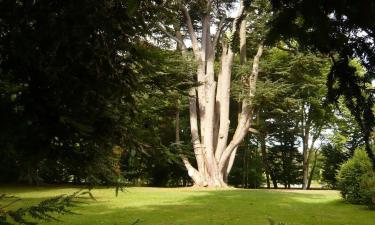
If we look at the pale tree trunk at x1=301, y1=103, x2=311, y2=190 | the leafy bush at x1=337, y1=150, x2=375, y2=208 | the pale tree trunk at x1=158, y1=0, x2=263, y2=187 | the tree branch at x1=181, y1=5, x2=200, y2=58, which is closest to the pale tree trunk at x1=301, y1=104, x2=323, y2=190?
the pale tree trunk at x1=301, y1=103, x2=311, y2=190

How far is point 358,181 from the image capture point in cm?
1504

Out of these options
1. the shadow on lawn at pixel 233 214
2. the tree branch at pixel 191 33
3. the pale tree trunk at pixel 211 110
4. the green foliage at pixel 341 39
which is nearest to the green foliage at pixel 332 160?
the pale tree trunk at pixel 211 110

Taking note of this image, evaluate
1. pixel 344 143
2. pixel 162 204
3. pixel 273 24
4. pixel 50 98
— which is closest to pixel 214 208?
pixel 162 204

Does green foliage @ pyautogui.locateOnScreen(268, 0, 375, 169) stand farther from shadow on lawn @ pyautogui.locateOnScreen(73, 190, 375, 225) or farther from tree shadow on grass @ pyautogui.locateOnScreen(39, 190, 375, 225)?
shadow on lawn @ pyautogui.locateOnScreen(73, 190, 375, 225)

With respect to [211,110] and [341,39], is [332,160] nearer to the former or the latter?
[211,110]

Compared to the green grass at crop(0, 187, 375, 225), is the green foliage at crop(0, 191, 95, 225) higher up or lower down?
higher up

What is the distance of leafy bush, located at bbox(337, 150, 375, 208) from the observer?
47.2 ft

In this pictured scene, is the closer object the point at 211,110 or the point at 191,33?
the point at 211,110

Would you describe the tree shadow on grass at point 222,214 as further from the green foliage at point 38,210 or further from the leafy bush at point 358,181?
the green foliage at point 38,210

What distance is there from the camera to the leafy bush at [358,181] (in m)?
14.4

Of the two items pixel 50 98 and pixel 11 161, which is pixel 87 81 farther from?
pixel 11 161

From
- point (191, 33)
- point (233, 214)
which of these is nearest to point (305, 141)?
point (191, 33)

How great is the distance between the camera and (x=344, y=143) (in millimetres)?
35000

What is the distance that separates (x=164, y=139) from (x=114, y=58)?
2888 cm
